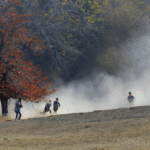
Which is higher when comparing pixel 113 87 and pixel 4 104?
pixel 113 87

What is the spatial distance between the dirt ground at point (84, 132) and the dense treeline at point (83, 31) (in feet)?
32.3

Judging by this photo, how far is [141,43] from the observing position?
2997 centimetres

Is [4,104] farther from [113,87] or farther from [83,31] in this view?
[113,87]

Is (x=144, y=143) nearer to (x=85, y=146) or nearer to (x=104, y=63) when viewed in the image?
(x=85, y=146)

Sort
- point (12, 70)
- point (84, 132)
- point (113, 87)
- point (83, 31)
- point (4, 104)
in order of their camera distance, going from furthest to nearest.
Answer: point (113, 87) < point (83, 31) < point (4, 104) < point (12, 70) < point (84, 132)

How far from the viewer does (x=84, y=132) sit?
391 inches

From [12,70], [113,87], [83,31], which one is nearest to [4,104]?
[12,70]

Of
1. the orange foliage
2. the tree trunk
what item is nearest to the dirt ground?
the orange foliage

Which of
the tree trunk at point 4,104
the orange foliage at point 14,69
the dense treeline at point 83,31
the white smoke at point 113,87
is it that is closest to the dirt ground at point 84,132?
the orange foliage at point 14,69

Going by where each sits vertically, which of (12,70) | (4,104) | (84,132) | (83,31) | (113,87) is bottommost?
(84,132)

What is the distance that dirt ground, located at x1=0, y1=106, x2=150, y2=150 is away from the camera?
8250 millimetres

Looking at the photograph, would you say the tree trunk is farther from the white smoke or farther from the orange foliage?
the white smoke

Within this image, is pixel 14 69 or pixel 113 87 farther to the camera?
pixel 113 87

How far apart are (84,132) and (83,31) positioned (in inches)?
607
